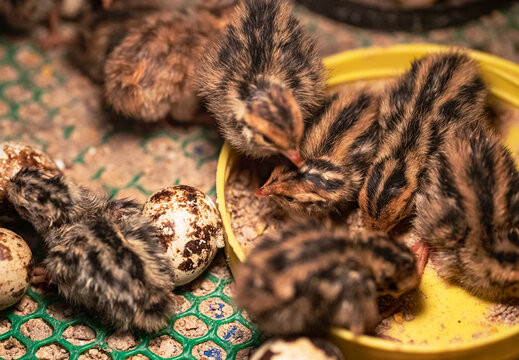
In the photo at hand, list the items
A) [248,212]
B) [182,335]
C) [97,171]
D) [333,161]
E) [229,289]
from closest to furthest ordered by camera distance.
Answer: [333,161] < [182,335] < [229,289] < [248,212] < [97,171]

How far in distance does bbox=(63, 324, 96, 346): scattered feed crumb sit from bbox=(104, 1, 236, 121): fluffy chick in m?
1.13

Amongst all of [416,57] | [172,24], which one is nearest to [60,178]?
[172,24]

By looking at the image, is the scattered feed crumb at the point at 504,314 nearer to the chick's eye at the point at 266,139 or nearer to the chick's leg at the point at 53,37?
the chick's eye at the point at 266,139

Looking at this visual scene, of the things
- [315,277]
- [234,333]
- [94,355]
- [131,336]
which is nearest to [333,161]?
[315,277]

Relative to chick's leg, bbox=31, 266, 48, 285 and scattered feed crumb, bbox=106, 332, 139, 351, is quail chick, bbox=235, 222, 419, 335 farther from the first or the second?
chick's leg, bbox=31, 266, 48, 285

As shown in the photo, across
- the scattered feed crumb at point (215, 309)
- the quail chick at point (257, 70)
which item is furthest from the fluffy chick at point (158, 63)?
the scattered feed crumb at point (215, 309)

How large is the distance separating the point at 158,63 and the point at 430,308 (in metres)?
1.76

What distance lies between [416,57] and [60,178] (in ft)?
6.14

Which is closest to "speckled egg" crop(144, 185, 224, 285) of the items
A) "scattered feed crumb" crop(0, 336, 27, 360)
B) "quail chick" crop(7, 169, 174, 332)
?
"quail chick" crop(7, 169, 174, 332)

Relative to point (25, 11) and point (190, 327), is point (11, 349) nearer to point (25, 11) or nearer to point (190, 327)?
point (190, 327)

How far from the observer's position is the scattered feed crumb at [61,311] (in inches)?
103

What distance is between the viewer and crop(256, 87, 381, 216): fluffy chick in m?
2.42

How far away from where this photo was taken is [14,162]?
8.63 ft

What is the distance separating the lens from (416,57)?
300cm
